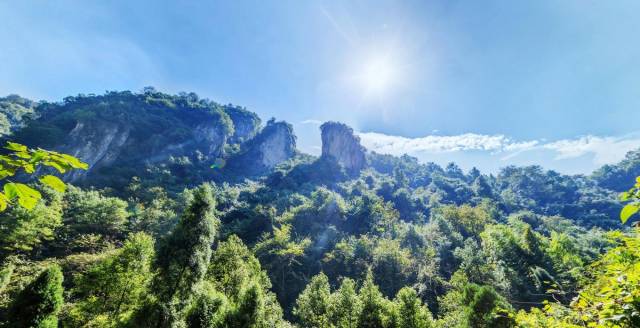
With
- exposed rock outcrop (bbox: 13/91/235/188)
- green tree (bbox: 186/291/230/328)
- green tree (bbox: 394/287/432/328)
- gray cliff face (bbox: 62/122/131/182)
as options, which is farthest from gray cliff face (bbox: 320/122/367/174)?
green tree (bbox: 186/291/230/328)

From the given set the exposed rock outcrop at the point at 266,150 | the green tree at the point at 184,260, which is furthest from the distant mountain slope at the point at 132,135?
the green tree at the point at 184,260

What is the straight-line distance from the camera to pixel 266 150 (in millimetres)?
115812

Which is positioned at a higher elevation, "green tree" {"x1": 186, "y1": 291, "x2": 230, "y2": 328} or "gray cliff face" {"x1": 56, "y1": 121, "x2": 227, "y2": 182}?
"gray cliff face" {"x1": 56, "y1": 121, "x2": 227, "y2": 182}

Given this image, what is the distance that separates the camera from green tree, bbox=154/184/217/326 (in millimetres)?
15250

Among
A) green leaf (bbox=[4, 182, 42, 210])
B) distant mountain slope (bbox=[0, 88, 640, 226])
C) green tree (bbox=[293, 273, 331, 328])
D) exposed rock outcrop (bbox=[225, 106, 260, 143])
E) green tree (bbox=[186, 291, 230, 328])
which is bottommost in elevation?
green tree (bbox=[293, 273, 331, 328])

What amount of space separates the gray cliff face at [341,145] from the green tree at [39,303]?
3908 inches

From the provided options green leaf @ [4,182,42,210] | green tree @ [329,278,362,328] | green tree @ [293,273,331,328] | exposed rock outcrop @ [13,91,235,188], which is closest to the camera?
green leaf @ [4,182,42,210]

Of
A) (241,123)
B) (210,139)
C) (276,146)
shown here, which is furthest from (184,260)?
(241,123)

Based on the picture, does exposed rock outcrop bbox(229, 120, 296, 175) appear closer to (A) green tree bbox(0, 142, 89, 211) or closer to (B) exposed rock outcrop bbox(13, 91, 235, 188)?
(B) exposed rock outcrop bbox(13, 91, 235, 188)

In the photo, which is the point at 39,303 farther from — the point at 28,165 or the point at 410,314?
the point at 410,314

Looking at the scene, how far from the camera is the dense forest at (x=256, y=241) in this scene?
12.5 m

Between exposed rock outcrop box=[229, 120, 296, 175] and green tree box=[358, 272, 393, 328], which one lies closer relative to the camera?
green tree box=[358, 272, 393, 328]

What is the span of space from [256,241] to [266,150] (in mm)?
72548

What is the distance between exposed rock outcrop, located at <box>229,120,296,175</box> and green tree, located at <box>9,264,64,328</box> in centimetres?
9520
